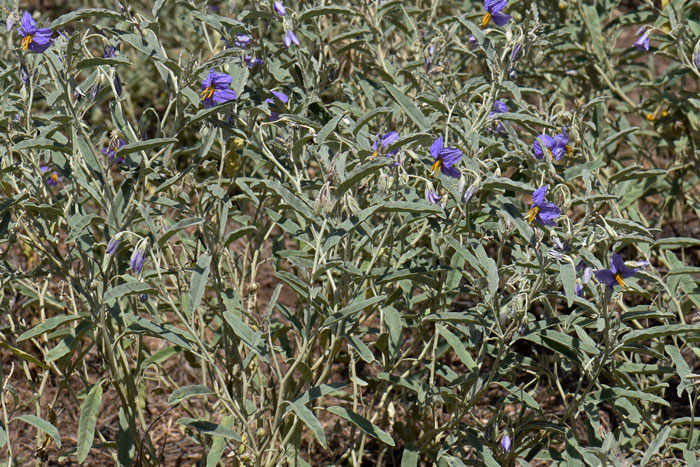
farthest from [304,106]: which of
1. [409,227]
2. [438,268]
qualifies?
[438,268]

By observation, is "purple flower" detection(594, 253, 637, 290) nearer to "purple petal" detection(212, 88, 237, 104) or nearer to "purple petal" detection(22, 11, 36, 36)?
"purple petal" detection(212, 88, 237, 104)

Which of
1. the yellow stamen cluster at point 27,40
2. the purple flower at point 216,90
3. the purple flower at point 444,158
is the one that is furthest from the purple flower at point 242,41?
the purple flower at point 444,158

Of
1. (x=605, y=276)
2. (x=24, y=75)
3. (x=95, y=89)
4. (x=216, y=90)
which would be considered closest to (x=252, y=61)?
(x=216, y=90)

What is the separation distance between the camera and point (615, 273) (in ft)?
6.10

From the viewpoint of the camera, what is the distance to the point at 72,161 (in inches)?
85.9

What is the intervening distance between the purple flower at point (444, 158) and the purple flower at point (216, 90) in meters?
0.57

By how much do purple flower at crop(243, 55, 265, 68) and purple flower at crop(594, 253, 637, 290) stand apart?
4.18 ft

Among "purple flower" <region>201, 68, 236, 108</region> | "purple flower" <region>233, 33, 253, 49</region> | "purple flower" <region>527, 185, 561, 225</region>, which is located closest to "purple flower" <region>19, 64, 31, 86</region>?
"purple flower" <region>201, 68, 236, 108</region>

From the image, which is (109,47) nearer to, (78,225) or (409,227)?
(78,225)

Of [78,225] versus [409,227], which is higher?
[78,225]

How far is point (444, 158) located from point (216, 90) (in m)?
0.65

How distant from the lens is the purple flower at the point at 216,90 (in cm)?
213

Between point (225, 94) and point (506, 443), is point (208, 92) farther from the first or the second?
point (506, 443)

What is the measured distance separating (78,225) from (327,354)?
762 millimetres
